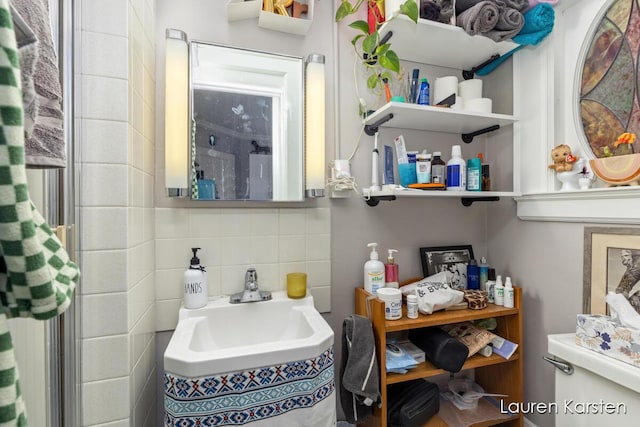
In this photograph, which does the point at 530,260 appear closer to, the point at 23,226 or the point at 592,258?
the point at 592,258

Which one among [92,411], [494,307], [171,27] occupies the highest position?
[171,27]

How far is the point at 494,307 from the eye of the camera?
1234mm

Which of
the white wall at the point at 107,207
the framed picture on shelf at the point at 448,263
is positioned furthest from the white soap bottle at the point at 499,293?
the white wall at the point at 107,207

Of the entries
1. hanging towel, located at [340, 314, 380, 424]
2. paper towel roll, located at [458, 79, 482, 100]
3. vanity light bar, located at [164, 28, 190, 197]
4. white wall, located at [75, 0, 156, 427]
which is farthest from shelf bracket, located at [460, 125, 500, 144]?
white wall, located at [75, 0, 156, 427]

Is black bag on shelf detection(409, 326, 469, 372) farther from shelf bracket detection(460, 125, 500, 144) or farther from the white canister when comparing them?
shelf bracket detection(460, 125, 500, 144)

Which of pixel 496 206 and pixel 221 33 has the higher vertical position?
pixel 221 33

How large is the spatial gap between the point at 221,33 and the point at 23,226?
1143mm

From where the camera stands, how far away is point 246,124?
118cm

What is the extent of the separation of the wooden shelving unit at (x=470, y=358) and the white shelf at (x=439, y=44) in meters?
1.02

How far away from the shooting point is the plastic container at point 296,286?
45.7 inches

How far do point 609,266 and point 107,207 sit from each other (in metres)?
1.57

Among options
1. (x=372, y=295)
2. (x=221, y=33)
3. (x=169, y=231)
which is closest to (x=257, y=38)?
(x=221, y=33)

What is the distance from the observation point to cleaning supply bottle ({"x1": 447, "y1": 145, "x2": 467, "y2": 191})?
1.23 metres

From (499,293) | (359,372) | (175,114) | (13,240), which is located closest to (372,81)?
(175,114)
